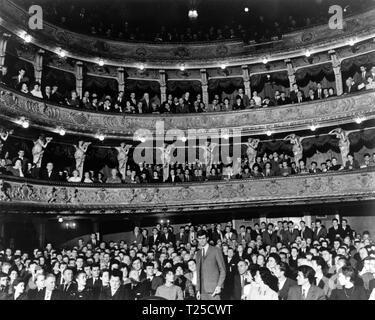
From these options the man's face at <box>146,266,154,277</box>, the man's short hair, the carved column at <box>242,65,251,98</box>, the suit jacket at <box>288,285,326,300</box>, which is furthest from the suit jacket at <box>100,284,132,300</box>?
the carved column at <box>242,65,251,98</box>

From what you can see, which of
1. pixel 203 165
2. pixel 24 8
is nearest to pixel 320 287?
pixel 203 165

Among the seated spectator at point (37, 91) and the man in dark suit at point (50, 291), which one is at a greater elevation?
the seated spectator at point (37, 91)

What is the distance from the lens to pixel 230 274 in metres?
8.28

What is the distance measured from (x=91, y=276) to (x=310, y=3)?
1706 centimetres

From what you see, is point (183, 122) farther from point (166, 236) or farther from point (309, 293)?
point (309, 293)

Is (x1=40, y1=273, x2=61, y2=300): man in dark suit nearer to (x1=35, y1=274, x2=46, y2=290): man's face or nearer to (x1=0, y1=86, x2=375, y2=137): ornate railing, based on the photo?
A: (x1=35, y1=274, x2=46, y2=290): man's face

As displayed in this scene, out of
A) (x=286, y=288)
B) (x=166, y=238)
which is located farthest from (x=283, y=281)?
(x=166, y=238)

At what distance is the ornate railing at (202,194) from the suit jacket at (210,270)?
9.48 meters

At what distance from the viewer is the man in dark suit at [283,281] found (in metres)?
6.66

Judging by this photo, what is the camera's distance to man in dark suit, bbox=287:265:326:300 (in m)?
6.32

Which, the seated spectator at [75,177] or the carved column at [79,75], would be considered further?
the carved column at [79,75]

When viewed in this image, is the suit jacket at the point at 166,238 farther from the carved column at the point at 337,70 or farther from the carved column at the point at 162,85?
the carved column at the point at 337,70

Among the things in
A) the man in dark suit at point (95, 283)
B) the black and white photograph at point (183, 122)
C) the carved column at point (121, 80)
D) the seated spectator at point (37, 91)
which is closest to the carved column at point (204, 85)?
the black and white photograph at point (183, 122)
